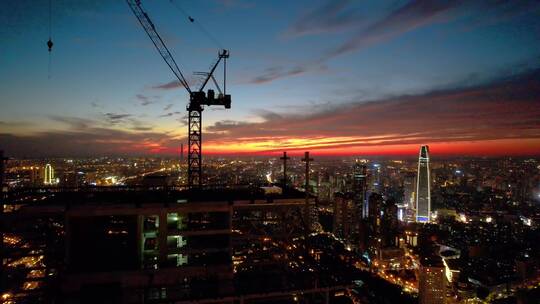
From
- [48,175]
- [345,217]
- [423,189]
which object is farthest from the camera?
[423,189]

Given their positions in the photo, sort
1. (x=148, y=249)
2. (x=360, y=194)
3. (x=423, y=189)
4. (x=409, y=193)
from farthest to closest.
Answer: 1. (x=409, y=193)
2. (x=423, y=189)
3. (x=360, y=194)
4. (x=148, y=249)

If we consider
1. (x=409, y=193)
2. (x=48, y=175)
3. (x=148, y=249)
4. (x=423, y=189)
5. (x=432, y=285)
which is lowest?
(x=432, y=285)

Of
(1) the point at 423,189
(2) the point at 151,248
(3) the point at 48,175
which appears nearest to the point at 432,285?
(2) the point at 151,248

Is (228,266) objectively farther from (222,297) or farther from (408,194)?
(408,194)

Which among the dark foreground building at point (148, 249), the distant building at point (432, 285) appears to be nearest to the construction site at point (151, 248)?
the dark foreground building at point (148, 249)

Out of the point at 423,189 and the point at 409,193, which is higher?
the point at 423,189

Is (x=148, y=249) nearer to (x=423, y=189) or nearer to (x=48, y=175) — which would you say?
(x=48, y=175)

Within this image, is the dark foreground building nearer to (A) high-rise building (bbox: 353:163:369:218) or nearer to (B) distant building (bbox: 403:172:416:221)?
(A) high-rise building (bbox: 353:163:369:218)
